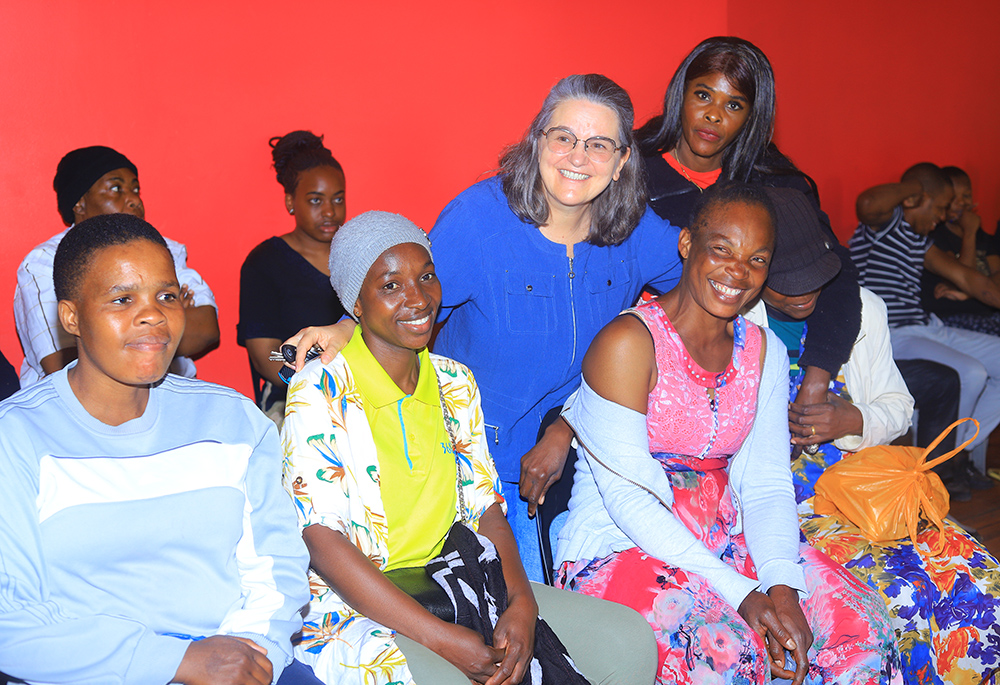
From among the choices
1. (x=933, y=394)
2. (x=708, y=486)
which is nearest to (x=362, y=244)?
(x=708, y=486)

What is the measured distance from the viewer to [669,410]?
1.97 meters

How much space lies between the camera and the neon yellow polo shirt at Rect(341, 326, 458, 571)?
5.84 feet

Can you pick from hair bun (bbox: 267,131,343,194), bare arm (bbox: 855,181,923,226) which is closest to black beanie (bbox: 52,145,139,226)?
hair bun (bbox: 267,131,343,194)

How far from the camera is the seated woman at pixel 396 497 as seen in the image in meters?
1.60

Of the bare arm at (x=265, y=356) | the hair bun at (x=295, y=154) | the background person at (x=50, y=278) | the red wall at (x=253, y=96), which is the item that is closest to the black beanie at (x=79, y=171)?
the background person at (x=50, y=278)

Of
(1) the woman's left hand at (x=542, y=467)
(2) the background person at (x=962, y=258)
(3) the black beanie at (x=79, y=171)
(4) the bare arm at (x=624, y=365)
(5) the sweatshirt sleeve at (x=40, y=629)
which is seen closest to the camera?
(5) the sweatshirt sleeve at (x=40, y=629)

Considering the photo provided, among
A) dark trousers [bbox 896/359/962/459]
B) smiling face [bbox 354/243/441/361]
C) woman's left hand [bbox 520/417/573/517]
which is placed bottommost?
dark trousers [bbox 896/359/962/459]

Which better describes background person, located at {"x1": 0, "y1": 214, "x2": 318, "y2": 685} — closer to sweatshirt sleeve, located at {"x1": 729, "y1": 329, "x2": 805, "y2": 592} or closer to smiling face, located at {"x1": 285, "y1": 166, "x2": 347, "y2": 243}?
sweatshirt sleeve, located at {"x1": 729, "y1": 329, "x2": 805, "y2": 592}

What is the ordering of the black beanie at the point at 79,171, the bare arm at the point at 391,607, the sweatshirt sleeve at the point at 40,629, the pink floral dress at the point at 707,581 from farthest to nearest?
the black beanie at the point at 79,171 < the pink floral dress at the point at 707,581 < the bare arm at the point at 391,607 < the sweatshirt sleeve at the point at 40,629

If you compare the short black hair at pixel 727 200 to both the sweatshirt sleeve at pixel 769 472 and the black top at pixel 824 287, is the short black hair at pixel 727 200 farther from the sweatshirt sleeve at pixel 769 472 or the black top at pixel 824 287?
the sweatshirt sleeve at pixel 769 472

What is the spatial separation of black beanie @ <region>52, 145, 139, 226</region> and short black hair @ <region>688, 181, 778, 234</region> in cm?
202

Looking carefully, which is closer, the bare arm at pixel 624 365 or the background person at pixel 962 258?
the bare arm at pixel 624 365

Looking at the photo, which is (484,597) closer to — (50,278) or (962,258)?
(50,278)

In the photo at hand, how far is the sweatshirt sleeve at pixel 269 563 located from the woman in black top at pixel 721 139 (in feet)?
4.87
